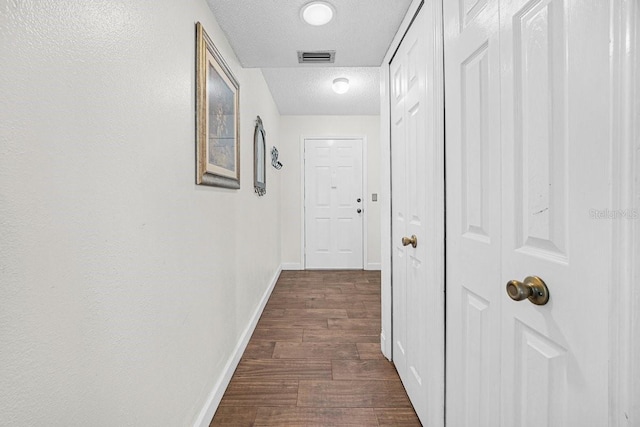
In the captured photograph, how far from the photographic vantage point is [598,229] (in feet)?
1.78

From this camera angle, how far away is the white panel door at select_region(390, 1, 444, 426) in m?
1.19

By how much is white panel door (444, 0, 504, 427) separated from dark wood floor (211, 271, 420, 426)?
519 millimetres

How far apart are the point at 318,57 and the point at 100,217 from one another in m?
1.65

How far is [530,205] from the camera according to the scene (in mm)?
710

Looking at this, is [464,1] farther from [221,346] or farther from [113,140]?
[221,346]

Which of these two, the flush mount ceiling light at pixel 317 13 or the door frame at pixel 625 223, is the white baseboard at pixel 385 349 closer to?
the door frame at pixel 625 223

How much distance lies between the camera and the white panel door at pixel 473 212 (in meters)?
0.85

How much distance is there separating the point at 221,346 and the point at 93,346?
1013 millimetres

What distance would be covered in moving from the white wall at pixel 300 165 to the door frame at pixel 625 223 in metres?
3.92

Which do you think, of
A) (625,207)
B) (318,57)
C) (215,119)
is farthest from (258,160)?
(625,207)

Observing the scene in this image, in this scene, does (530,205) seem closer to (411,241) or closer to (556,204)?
(556,204)

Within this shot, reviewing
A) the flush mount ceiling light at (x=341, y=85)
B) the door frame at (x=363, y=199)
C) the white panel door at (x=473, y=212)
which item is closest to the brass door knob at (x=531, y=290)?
the white panel door at (x=473, y=212)

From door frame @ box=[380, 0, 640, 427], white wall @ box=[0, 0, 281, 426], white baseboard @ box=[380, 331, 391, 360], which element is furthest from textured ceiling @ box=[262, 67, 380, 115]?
door frame @ box=[380, 0, 640, 427]

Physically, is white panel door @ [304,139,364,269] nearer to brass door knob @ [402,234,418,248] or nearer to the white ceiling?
the white ceiling
